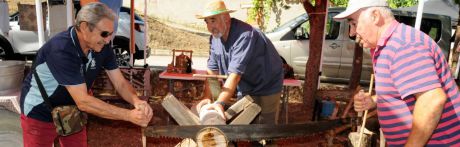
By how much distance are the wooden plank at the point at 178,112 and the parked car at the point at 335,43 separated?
307 inches

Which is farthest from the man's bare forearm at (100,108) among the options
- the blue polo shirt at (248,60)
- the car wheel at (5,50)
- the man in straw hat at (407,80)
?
the car wheel at (5,50)

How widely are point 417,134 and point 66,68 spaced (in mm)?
2106

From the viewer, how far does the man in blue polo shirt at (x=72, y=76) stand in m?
2.50

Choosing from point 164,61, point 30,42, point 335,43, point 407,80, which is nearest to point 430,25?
point 335,43

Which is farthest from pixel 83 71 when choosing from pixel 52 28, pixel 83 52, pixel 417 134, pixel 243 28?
pixel 52 28

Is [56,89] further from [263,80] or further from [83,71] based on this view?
[263,80]

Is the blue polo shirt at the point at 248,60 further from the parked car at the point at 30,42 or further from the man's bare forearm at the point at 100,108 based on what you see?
the parked car at the point at 30,42

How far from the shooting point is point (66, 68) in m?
2.51

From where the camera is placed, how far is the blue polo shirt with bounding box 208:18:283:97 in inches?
128

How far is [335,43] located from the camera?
9.84 metres

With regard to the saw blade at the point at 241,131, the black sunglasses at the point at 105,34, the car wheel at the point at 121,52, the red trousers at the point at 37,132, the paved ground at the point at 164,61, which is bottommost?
the paved ground at the point at 164,61

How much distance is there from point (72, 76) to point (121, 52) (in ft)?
27.5

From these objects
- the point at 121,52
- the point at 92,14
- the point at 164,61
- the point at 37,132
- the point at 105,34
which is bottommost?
the point at 164,61

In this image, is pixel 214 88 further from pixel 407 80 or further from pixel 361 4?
pixel 407 80
